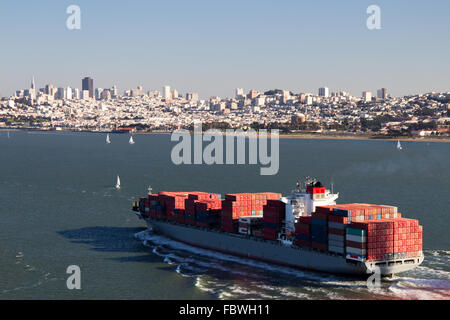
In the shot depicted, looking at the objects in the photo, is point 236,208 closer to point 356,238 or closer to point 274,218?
point 274,218

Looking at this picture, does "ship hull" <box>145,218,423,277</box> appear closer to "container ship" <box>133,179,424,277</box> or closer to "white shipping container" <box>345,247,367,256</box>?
"container ship" <box>133,179,424,277</box>

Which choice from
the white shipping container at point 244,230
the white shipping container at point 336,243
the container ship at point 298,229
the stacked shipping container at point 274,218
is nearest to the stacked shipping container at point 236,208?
the container ship at point 298,229

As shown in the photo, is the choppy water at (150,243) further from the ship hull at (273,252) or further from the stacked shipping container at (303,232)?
the stacked shipping container at (303,232)

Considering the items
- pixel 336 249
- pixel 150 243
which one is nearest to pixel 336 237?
pixel 336 249

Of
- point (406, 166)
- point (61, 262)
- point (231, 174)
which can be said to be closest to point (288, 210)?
point (61, 262)

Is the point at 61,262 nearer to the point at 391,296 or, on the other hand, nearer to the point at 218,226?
the point at 218,226

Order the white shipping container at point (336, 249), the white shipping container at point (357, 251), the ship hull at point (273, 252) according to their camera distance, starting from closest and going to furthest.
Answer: the white shipping container at point (357, 251) < the ship hull at point (273, 252) < the white shipping container at point (336, 249)
